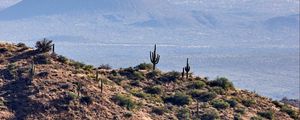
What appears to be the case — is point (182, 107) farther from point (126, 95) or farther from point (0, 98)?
point (0, 98)

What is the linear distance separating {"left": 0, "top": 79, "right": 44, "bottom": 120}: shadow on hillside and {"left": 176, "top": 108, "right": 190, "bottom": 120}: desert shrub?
8.09m

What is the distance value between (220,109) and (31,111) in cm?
1221

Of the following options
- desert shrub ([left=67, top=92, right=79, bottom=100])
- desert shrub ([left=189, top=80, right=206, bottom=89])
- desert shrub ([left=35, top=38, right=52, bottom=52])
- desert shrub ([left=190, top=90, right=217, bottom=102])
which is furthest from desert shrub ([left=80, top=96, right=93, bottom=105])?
desert shrub ([left=189, top=80, right=206, bottom=89])

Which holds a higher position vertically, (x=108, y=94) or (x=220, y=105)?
(x=108, y=94)

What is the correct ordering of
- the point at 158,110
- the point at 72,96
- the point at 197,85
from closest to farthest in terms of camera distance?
1. the point at 72,96
2. the point at 158,110
3. the point at 197,85

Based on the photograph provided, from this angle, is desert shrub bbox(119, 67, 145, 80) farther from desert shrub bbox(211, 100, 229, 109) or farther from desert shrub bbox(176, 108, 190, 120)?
desert shrub bbox(176, 108, 190, 120)

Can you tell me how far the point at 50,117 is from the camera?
4531 centimetres

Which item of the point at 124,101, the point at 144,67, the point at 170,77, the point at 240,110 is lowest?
the point at 240,110

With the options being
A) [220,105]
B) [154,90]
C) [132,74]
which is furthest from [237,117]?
[132,74]

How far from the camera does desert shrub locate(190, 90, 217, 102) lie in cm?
5323

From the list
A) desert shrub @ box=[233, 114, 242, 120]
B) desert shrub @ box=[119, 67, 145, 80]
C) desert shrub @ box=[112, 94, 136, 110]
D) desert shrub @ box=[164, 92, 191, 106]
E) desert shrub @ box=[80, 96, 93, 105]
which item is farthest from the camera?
desert shrub @ box=[119, 67, 145, 80]

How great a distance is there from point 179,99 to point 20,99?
9980 millimetres

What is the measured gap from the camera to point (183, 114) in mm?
49344

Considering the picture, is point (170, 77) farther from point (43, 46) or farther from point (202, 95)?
point (43, 46)
